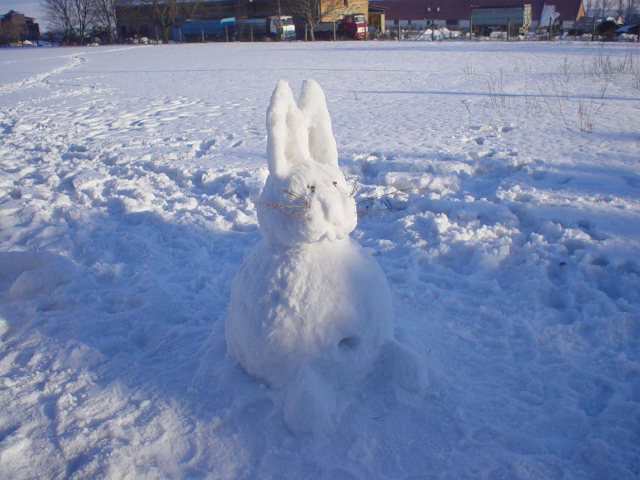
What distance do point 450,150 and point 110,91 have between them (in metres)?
10.5

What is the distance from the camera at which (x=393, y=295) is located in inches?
126

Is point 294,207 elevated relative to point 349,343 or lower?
elevated

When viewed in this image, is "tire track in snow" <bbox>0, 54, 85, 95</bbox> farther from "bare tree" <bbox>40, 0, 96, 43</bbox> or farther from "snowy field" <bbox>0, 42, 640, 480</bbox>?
"bare tree" <bbox>40, 0, 96, 43</bbox>

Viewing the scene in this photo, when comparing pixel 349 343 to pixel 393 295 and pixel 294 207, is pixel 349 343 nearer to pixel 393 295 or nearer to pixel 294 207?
pixel 294 207

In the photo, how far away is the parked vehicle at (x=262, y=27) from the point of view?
120 feet

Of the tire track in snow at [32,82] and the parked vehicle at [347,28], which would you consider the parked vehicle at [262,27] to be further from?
the tire track in snow at [32,82]

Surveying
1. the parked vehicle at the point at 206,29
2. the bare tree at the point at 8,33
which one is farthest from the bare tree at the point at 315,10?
the bare tree at the point at 8,33

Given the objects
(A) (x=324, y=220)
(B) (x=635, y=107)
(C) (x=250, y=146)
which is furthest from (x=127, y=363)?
(B) (x=635, y=107)

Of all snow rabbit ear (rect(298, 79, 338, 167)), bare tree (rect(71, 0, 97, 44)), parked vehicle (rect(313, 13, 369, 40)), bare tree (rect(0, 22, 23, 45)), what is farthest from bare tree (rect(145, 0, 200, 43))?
snow rabbit ear (rect(298, 79, 338, 167))

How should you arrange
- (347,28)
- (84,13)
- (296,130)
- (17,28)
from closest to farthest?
(296,130) < (347,28) < (84,13) < (17,28)

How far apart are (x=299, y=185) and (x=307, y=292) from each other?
1.60 ft

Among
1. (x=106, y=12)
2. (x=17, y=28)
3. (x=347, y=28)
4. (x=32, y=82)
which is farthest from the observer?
(x=17, y=28)

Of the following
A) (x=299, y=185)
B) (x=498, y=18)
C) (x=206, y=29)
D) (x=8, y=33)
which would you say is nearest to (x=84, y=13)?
(x=8, y=33)

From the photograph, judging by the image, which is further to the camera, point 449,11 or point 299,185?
point 449,11
